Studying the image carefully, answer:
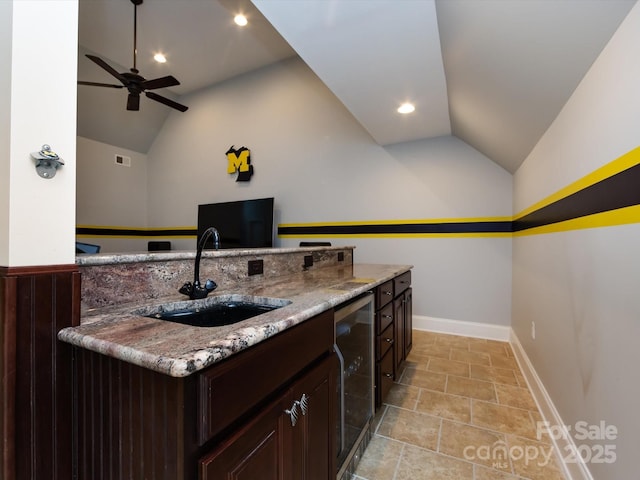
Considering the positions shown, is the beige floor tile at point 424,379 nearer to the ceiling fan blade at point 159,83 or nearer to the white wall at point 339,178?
the white wall at point 339,178

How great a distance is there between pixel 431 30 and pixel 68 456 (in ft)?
7.89

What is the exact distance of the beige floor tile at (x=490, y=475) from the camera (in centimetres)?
136

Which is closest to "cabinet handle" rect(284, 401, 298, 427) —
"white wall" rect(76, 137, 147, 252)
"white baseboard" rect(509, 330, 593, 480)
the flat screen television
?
"white baseboard" rect(509, 330, 593, 480)

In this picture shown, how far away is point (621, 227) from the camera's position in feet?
3.12

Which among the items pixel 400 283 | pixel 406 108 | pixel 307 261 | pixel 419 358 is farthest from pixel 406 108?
pixel 419 358

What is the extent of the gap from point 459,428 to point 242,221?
3738 mm

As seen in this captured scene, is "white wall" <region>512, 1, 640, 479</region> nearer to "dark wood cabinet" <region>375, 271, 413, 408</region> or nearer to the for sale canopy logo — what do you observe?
"dark wood cabinet" <region>375, 271, 413, 408</region>

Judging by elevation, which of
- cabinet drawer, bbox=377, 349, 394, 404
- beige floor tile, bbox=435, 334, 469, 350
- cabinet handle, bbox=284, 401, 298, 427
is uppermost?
cabinet handle, bbox=284, 401, 298, 427

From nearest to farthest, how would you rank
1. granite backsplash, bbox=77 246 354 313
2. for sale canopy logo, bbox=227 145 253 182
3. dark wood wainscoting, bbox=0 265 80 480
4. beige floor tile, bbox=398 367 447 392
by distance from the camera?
dark wood wainscoting, bbox=0 265 80 480, granite backsplash, bbox=77 246 354 313, beige floor tile, bbox=398 367 447 392, for sale canopy logo, bbox=227 145 253 182

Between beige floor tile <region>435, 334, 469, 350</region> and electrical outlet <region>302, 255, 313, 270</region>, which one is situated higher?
electrical outlet <region>302, 255, 313, 270</region>

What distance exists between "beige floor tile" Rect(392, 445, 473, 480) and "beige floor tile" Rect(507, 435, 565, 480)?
260 millimetres

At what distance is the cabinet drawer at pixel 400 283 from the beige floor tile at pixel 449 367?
0.78 m

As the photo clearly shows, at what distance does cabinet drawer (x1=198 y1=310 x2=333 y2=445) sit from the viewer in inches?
22.6

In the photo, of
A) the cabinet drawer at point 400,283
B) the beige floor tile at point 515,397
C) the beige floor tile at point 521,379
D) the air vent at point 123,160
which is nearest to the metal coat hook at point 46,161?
the cabinet drawer at point 400,283
